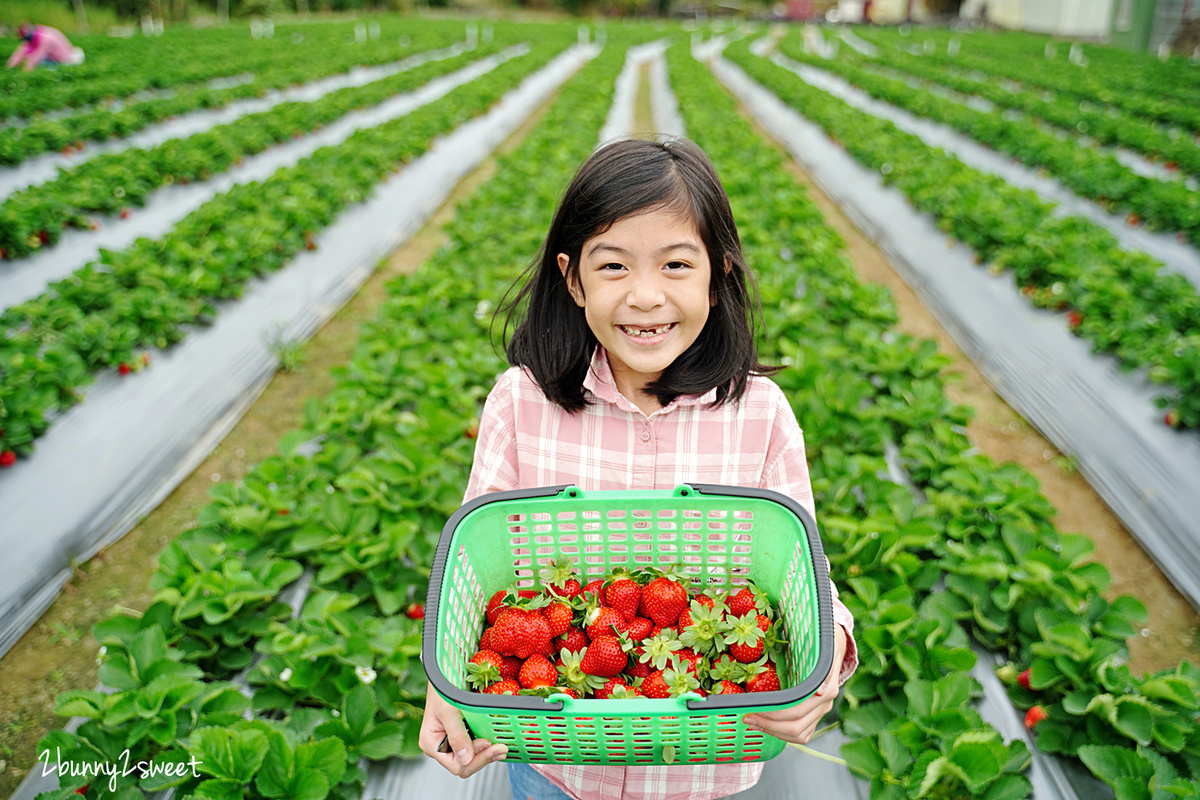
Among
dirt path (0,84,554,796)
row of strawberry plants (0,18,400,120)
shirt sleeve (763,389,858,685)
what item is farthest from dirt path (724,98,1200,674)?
row of strawberry plants (0,18,400,120)

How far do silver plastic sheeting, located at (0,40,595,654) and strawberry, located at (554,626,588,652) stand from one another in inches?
98.7

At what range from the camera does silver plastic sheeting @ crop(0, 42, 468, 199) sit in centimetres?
679

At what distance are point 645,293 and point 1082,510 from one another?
10.9 feet

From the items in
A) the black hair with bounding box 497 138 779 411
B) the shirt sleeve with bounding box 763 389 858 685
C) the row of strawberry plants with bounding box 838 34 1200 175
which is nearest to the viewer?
the black hair with bounding box 497 138 779 411

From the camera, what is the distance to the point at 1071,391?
13.3 feet

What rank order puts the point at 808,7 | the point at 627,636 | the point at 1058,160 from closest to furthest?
the point at 627,636 < the point at 1058,160 < the point at 808,7

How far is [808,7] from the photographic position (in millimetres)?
46906

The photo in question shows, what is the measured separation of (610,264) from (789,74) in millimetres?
16195

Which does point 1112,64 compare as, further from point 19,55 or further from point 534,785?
point 19,55

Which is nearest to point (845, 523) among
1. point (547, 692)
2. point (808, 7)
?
point (547, 692)

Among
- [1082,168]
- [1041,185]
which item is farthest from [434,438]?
[1041,185]

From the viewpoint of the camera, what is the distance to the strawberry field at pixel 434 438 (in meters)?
1.89

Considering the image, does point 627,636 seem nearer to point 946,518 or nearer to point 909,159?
point 946,518

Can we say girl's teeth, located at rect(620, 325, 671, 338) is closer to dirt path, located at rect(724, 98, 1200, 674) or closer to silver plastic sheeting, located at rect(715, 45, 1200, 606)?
dirt path, located at rect(724, 98, 1200, 674)
